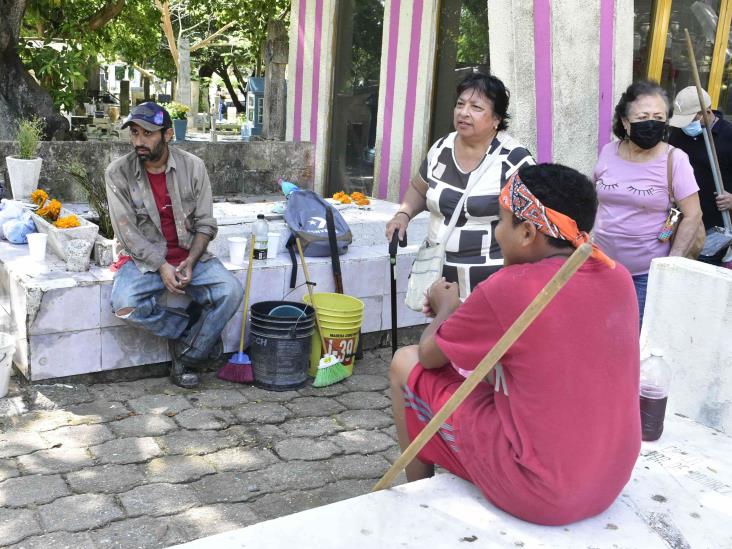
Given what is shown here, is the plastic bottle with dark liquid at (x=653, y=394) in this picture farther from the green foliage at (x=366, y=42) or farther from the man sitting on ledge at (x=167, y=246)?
the green foliage at (x=366, y=42)

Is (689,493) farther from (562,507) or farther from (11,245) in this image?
(11,245)

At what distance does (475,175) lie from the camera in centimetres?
418

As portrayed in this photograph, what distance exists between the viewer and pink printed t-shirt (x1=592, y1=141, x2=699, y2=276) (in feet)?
14.2

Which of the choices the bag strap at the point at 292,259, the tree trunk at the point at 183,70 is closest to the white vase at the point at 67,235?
the bag strap at the point at 292,259

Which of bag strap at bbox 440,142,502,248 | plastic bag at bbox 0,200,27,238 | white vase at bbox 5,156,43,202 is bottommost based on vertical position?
plastic bag at bbox 0,200,27,238

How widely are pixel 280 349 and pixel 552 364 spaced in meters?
3.00

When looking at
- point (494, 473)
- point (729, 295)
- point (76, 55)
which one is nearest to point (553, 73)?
point (729, 295)

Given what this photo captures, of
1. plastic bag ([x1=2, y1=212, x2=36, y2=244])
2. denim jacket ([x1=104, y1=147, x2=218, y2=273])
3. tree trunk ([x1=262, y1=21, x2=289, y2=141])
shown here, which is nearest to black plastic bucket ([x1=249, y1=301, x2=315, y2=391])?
denim jacket ([x1=104, y1=147, x2=218, y2=273])

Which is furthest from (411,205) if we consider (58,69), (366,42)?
(58,69)

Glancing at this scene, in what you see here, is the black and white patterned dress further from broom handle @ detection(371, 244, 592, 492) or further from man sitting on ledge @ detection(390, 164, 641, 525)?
broom handle @ detection(371, 244, 592, 492)

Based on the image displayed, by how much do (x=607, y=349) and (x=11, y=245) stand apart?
4.62 metres

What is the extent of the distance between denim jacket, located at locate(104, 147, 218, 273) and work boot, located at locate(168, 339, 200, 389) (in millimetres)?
618

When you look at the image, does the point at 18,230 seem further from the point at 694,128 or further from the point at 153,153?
the point at 694,128

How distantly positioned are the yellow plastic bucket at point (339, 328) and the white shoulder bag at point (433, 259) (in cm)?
117
